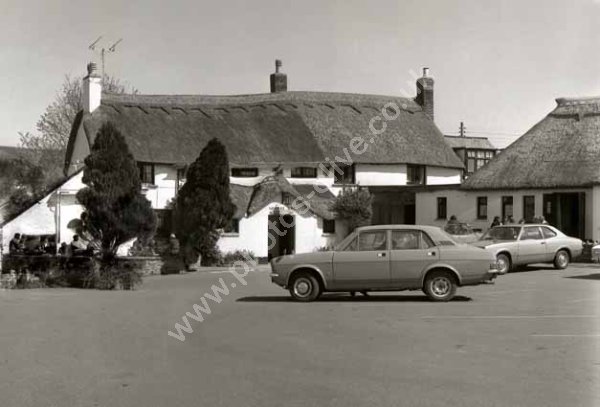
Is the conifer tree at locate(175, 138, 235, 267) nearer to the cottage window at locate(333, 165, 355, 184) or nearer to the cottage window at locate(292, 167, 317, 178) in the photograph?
the cottage window at locate(292, 167, 317, 178)

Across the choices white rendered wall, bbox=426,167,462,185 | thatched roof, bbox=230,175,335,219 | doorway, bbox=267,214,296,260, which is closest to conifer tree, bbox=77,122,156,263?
thatched roof, bbox=230,175,335,219

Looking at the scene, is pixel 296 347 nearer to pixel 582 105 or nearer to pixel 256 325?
pixel 256 325

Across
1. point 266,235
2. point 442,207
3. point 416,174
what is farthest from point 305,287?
point 416,174

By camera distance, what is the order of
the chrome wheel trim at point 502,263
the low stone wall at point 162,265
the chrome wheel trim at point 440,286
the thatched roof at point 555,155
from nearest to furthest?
the chrome wheel trim at point 440,286
the chrome wheel trim at point 502,263
the low stone wall at point 162,265
the thatched roof at point 555,155

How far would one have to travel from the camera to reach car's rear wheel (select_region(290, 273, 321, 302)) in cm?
1733

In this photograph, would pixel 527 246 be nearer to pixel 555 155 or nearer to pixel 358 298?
pixel 358 298

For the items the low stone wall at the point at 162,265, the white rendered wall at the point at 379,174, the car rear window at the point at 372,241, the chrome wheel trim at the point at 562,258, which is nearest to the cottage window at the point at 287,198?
the white rendered wall at the point at 379,174

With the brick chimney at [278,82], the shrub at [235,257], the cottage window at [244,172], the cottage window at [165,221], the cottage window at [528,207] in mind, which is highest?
the brick chimney at [278,82]

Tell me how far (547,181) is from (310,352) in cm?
3089

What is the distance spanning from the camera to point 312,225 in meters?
40.9

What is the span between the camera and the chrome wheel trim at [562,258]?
26.6 metres

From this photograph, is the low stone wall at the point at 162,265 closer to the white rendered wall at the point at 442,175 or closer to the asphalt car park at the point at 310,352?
the asphalt car park at the point at 310,352

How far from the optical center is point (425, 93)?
179 ft

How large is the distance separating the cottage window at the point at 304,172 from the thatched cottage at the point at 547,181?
19.7 feet
